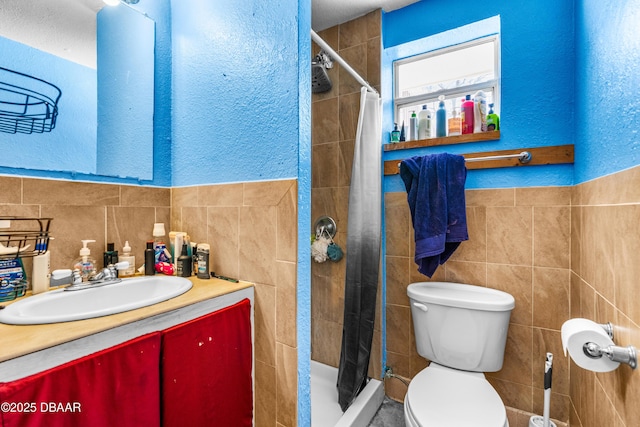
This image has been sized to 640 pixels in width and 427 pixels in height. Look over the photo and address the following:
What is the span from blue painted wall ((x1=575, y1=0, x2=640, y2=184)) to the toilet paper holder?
0.46 m

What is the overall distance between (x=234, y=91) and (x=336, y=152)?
→ 90cm

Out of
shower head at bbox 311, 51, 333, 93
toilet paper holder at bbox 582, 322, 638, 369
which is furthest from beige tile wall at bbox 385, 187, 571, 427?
shower head at bbox 311, 51, 333, 93

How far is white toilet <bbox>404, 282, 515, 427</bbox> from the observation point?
1.10 m

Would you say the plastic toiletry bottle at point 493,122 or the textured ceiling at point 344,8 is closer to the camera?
the plastic toiletry bottle at point 493,122

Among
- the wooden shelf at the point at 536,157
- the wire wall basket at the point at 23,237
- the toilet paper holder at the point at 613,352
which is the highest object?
the wooden shelf at the point at 536,157

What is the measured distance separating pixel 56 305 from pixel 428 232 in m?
1.53

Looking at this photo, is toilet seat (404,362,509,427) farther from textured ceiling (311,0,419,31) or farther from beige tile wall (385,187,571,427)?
textured ceiling (311,0,419,31)

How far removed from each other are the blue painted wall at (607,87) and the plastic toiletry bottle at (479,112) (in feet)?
1.32

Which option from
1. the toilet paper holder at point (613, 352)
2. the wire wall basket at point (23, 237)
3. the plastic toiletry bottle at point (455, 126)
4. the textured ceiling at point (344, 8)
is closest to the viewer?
the toilet paper holder at point (613, 352)

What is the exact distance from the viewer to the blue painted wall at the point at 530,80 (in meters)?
1.42

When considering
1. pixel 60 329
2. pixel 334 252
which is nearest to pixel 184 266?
pixel 60 329

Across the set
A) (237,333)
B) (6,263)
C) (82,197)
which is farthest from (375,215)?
(6,263)

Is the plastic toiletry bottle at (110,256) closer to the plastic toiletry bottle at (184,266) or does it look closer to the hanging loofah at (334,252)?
the plastic toiletry bottle at (184,266)

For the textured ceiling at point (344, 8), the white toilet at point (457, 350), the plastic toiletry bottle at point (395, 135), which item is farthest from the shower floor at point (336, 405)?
the textured ceiling at point (344, 8)
